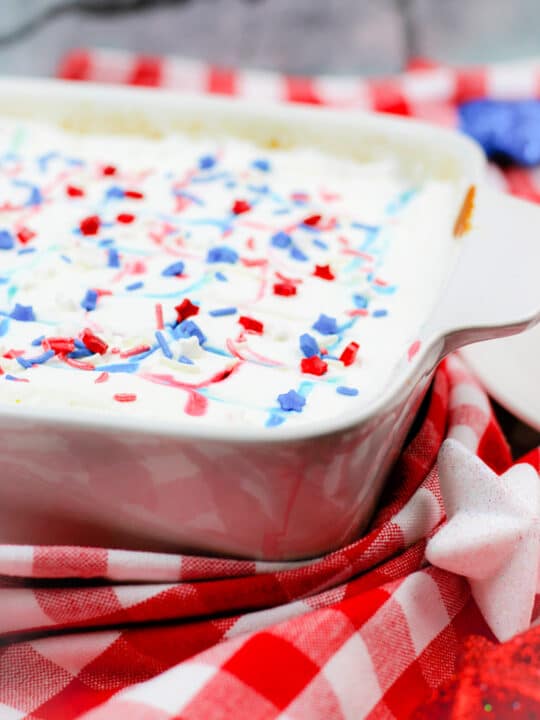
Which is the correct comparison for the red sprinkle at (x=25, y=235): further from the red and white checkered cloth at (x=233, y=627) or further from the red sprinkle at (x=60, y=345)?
the red and white checkered cloth at (x=233, y=627)

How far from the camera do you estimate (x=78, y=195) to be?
105 centimetres

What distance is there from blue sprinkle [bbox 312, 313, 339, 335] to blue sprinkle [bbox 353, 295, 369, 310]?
0.19ft

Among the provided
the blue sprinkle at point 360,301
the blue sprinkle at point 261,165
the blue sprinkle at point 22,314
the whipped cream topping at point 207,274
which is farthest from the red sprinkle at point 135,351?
the blue sprinkle at point 261,165

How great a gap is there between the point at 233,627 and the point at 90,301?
13.7 inches

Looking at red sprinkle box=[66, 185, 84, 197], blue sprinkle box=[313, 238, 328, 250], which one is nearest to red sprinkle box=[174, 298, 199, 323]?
blue sprinkle box=[313, 238, 328, 250]

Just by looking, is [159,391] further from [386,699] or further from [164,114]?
[164,114]

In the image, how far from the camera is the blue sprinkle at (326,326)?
2.64 ft

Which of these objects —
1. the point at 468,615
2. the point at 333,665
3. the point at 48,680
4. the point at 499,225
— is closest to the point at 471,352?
the point at 499,225

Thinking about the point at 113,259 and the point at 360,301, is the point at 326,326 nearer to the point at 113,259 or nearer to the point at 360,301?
the point at 360,301

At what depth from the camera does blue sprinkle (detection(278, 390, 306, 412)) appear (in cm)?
67

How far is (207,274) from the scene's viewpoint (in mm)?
899

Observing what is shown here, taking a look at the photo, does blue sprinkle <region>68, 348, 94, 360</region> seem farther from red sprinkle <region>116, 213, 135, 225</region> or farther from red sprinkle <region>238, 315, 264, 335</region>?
red sprinkle <region>116, 213, 135, 225</region>

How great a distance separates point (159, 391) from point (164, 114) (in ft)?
2.07

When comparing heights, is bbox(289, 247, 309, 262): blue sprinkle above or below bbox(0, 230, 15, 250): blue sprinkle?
above
